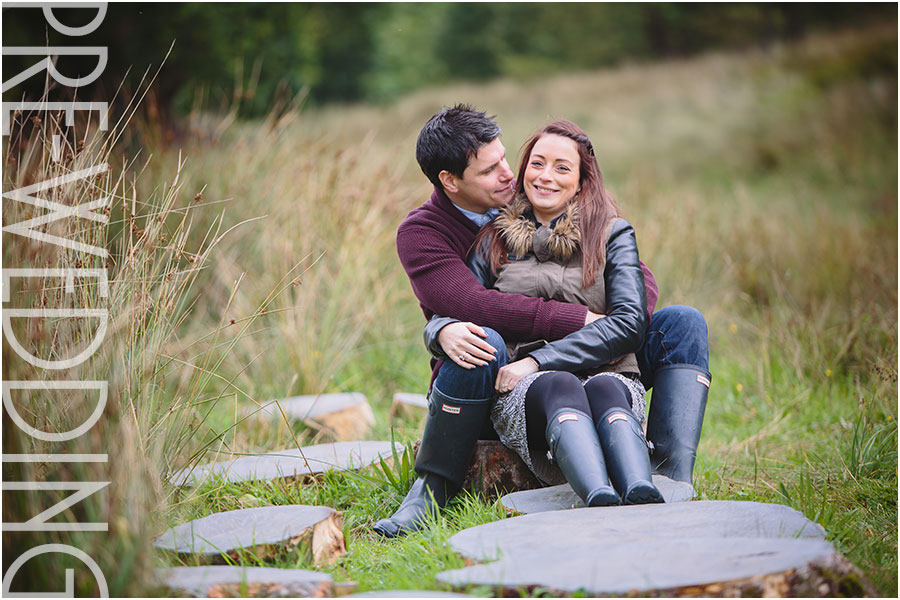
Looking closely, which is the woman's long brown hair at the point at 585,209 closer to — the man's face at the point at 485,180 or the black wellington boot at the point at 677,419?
the man's face at the point at 485,180

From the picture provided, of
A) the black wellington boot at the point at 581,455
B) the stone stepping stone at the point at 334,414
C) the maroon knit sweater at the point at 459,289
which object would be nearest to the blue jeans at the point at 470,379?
the maroon knit sweater at the point at 459,289

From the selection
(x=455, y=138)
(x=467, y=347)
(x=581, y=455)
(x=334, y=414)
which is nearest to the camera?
(x=581, y=455)

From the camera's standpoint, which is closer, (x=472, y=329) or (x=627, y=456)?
(x=627, y=456)

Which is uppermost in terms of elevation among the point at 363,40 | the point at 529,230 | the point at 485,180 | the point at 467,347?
the point at 363,40

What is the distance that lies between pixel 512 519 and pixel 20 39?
307 inches

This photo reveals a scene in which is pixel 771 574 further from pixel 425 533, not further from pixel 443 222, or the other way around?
pixel 443 222

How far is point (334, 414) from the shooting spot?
367 cm

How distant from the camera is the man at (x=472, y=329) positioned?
247cm

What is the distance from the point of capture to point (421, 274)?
2.71m

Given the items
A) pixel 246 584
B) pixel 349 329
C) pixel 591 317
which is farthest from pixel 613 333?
pixel 349 329

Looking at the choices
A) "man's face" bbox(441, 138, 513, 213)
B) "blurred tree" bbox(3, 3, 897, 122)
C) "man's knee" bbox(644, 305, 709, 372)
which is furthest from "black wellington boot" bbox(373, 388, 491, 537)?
"blurred tree" bbox(3, 3, 897, 122)

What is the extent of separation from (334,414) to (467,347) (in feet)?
4.65

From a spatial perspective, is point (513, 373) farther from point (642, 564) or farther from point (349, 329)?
point (349, 329)

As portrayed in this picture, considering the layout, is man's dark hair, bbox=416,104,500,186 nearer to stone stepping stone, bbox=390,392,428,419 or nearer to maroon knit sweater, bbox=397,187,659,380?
maroon knit sweater, bbox=397,187,659,380
